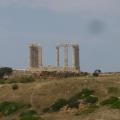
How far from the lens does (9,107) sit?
1693 inches

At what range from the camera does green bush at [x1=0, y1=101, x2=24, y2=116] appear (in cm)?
4241

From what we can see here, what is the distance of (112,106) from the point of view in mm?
35219

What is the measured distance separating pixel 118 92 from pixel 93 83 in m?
5.59

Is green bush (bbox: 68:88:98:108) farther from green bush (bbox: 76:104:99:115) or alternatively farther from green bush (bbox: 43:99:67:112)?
green bush (bbox: 76:104:99:115)

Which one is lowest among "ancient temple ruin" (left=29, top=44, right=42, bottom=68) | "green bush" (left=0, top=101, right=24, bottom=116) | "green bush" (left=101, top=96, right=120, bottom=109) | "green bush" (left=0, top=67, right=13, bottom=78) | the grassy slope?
"green bush" (left=0, top=101, right=24, bottom=116)

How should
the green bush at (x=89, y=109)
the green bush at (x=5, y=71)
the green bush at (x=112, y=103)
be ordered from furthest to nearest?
the green bush at (x=5, y=71) < the green bush at (x=112, y=103) < the green bush at (x=89, y=109)

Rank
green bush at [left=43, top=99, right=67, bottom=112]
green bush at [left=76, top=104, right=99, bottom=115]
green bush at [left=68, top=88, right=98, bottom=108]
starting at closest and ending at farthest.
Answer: green bush at [left=76, top=104, right=99, bottom=115] < green bush at [left=68, top=88, right=98, bottom=108] < green bush at [left=43, top=99, right=67, bottom=112]

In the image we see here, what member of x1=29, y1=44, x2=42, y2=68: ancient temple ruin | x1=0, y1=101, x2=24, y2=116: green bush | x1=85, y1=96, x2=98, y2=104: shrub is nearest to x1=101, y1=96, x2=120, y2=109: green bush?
x1=85, y1=96, x2=98, y2=104: shrub

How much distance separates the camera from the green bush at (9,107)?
4241 cm

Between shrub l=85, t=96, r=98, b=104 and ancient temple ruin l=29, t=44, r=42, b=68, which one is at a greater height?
ancient temple ruin l=29, t=44, r=42, b=68

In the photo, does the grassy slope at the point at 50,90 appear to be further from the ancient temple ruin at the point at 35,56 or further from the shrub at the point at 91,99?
the ancient temple ruin at the point at 35,56

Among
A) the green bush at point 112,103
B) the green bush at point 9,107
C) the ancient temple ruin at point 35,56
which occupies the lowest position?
the green bush at point 9,107

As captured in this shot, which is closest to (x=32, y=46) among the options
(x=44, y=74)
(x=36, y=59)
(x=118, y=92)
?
(x=36, y=59)

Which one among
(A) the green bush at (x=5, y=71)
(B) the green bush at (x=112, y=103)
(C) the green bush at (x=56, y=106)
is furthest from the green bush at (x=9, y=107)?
(A) the green bush at (x=5, y=71)
